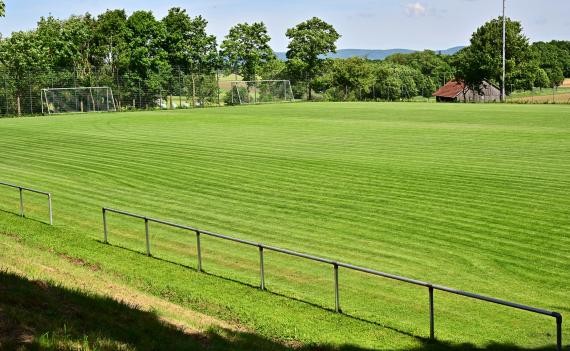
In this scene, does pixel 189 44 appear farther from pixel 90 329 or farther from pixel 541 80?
pixel 90 329

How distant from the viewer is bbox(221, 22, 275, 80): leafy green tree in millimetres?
106312

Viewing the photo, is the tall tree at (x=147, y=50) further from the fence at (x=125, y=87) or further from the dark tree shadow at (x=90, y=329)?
the dark tree shadow at (x=90, y=329)

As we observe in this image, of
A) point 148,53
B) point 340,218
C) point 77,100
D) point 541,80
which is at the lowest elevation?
point 340,218

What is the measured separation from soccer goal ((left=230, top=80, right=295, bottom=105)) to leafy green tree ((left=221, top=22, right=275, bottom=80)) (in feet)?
43.3

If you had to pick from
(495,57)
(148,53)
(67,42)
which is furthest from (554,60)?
(67,42)

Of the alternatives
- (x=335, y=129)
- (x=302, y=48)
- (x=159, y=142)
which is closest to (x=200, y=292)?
(x=159, y=142)

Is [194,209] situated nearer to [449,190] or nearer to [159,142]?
[449,190]

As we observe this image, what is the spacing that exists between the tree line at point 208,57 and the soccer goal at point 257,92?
3781 millimetres

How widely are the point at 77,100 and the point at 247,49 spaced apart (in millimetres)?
38271

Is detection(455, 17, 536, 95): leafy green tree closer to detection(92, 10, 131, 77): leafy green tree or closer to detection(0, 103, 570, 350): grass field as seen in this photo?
detection(92, 10, 131, 77): leafy green tree

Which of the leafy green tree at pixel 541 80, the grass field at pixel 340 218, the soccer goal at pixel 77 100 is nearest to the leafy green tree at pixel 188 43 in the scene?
the soccer goal at pixel 77 100

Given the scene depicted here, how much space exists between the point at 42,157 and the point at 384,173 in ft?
60.5

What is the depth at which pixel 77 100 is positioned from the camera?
76.9m

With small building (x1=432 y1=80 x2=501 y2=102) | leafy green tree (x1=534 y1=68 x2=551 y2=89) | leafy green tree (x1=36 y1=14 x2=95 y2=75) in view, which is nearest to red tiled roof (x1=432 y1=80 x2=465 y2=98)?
small building (x1=432 y1=80 x2=501 y2=102)
